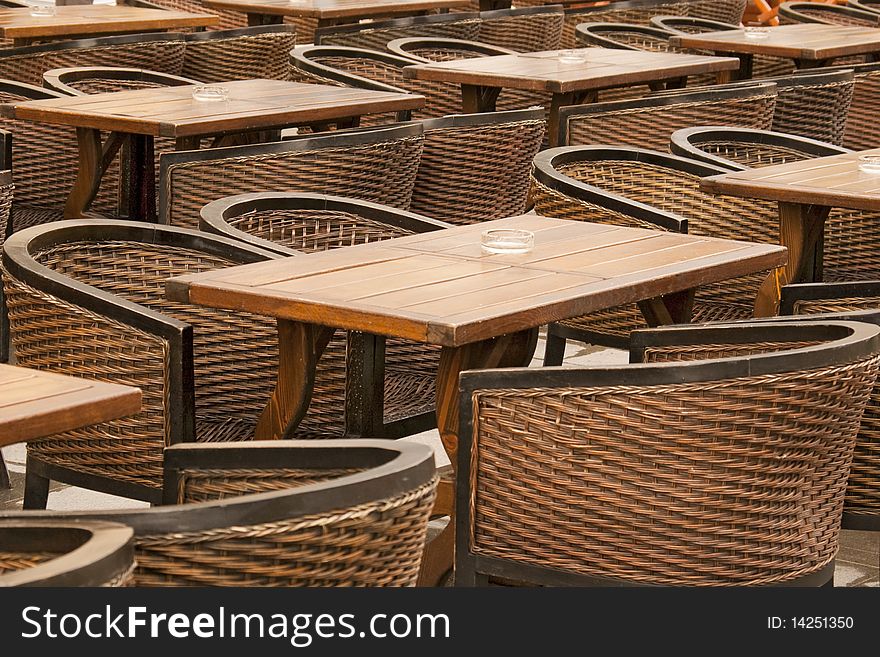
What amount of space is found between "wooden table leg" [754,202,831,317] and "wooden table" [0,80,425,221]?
5.46 ft

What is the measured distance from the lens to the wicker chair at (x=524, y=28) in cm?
856

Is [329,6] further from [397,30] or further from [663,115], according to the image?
[663,115]

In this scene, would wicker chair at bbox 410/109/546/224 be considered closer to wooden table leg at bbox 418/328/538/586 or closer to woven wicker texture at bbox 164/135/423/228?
woven wicker texture at bbox 164/135/423/228

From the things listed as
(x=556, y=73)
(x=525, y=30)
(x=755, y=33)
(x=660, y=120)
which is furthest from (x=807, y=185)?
(x=525, y=30)

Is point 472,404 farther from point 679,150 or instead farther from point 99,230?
point 679,150

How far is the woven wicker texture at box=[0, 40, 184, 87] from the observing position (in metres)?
6.49

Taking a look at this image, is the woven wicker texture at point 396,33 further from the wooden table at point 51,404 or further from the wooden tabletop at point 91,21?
the wooden table at point 51,404

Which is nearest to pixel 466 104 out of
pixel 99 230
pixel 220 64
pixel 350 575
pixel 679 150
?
pixel 220 64

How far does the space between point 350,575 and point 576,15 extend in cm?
720

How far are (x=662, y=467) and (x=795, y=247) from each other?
1904mm

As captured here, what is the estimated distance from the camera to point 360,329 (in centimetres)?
297

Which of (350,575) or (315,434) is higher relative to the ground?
(350,575)

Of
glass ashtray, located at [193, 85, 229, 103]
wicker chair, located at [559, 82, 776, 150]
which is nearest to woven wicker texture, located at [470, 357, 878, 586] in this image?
wicker chair, located at [559, 82, 776, 150]

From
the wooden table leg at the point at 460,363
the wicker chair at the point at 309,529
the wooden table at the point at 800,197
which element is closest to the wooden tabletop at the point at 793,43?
the wooden table at the point at 800,197
